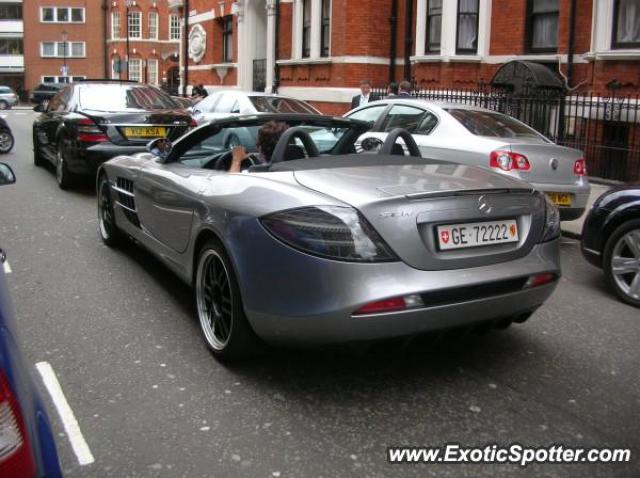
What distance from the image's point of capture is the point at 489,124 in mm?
9109

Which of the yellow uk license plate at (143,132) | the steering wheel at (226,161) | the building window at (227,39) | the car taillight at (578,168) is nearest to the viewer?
the steering wheel at (226,161)

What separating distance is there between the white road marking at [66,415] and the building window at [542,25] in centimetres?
1399

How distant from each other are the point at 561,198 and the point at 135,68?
6490 centimetres

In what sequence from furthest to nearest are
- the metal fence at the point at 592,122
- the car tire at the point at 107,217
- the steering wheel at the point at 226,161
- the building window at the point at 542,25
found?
the building window at the point at 542,25
the metal fence at the point at 592,122
the car tire at the point at 107,217
the steering wheel at the point at 226,161

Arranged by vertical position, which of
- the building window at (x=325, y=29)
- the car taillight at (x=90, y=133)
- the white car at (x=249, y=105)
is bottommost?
the car taillight at (x=90, y=133)

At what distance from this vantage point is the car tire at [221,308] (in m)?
4.10

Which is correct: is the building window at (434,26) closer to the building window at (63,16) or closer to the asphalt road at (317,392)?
the asphalt road at (317,392)

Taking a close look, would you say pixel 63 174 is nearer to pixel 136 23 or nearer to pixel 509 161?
pixel 509 161

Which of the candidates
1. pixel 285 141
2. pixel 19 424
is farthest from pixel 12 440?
pixel 285 141

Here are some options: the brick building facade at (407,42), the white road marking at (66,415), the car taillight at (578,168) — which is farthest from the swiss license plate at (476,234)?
the brick building facade at (407,42)

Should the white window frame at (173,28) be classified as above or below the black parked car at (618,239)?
above

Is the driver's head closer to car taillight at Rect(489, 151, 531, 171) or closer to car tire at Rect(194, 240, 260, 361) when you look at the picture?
car tire at Rect(194, 240, 260, 361)

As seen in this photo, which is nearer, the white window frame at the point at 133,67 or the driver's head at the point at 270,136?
the driver's head at the point at 270,136

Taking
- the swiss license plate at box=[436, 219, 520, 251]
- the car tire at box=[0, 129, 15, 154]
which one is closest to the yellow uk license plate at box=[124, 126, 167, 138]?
the swiss license plate at box=[436, 219, 520, 251]
